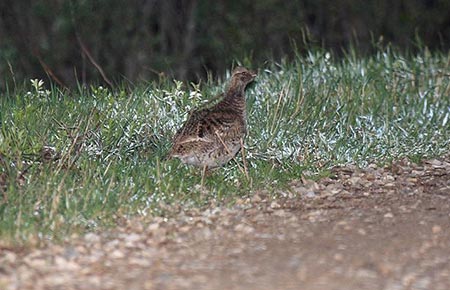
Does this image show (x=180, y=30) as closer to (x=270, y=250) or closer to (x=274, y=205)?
(x=274, y=205)

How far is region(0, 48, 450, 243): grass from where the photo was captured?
635 centimetres

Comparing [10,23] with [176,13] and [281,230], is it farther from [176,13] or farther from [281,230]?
[281,230]

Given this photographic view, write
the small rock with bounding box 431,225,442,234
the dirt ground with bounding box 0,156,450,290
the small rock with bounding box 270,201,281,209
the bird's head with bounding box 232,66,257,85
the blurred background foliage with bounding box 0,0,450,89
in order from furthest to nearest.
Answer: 1. the blurred background foliage with bounding box 0,0,450,89
2. the bird's head with bounding box 232,66,257,85
3. the small rock with bounding box 270,201,281,209
4. the small rock with bounding box 431,225,442,234
5. the dirt ground with bounding box 0,156,450,290

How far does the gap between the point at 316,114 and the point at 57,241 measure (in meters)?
3.41

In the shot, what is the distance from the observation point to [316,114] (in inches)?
340

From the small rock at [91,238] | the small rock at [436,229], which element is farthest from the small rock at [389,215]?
the small rock at [91,238]

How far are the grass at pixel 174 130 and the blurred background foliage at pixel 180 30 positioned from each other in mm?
5076

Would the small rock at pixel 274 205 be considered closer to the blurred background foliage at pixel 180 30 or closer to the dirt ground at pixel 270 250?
the dirt ground at pixel 270 250

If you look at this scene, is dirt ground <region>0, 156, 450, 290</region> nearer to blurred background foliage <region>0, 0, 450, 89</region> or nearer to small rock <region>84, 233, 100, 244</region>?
small rock <region>84, 233, 100, 244</region>

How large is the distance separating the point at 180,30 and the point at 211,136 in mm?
8966

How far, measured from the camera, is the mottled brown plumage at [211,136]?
722 cm

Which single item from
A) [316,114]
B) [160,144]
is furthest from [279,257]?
[316,114]

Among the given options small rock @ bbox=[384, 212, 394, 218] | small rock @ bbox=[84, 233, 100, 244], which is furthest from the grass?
small rock @ bbox=[384, 212, 394, 218]

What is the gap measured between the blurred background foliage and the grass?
5.08m
